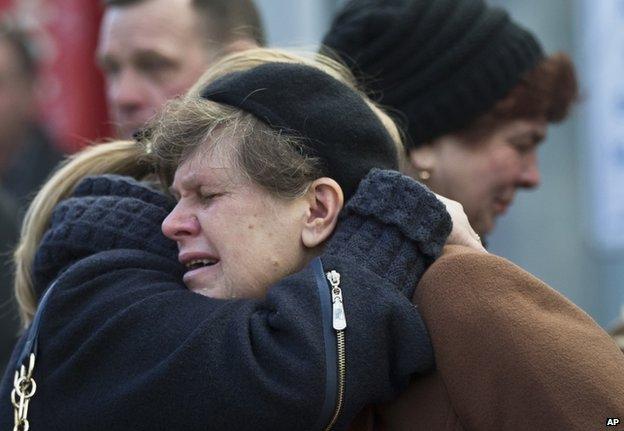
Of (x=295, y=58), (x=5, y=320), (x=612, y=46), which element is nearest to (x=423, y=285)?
(x=295, y=58)

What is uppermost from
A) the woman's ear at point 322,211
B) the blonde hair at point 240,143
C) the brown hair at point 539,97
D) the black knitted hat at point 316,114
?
the black knitted hat at point 316,114

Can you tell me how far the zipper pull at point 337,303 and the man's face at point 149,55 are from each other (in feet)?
6.44

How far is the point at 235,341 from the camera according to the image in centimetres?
229

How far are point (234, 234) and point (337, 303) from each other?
30 centimetres

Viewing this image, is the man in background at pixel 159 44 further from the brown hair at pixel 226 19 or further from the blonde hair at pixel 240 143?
the blonde hair at pixel 240 143

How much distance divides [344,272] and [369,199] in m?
0.17

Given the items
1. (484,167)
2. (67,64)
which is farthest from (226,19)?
(67,64)

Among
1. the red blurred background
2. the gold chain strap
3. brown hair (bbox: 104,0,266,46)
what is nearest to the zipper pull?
the gold chain strap

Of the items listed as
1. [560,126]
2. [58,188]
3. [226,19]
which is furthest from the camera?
[560,126]

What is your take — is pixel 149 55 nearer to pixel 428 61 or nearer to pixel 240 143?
pixel 428 61

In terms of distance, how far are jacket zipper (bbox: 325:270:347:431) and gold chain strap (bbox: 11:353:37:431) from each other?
1.80 ft

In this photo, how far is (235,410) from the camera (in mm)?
2248

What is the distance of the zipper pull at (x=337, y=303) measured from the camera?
227 cm

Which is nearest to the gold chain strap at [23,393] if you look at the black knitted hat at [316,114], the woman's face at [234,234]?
the woman's face at [234,234]
